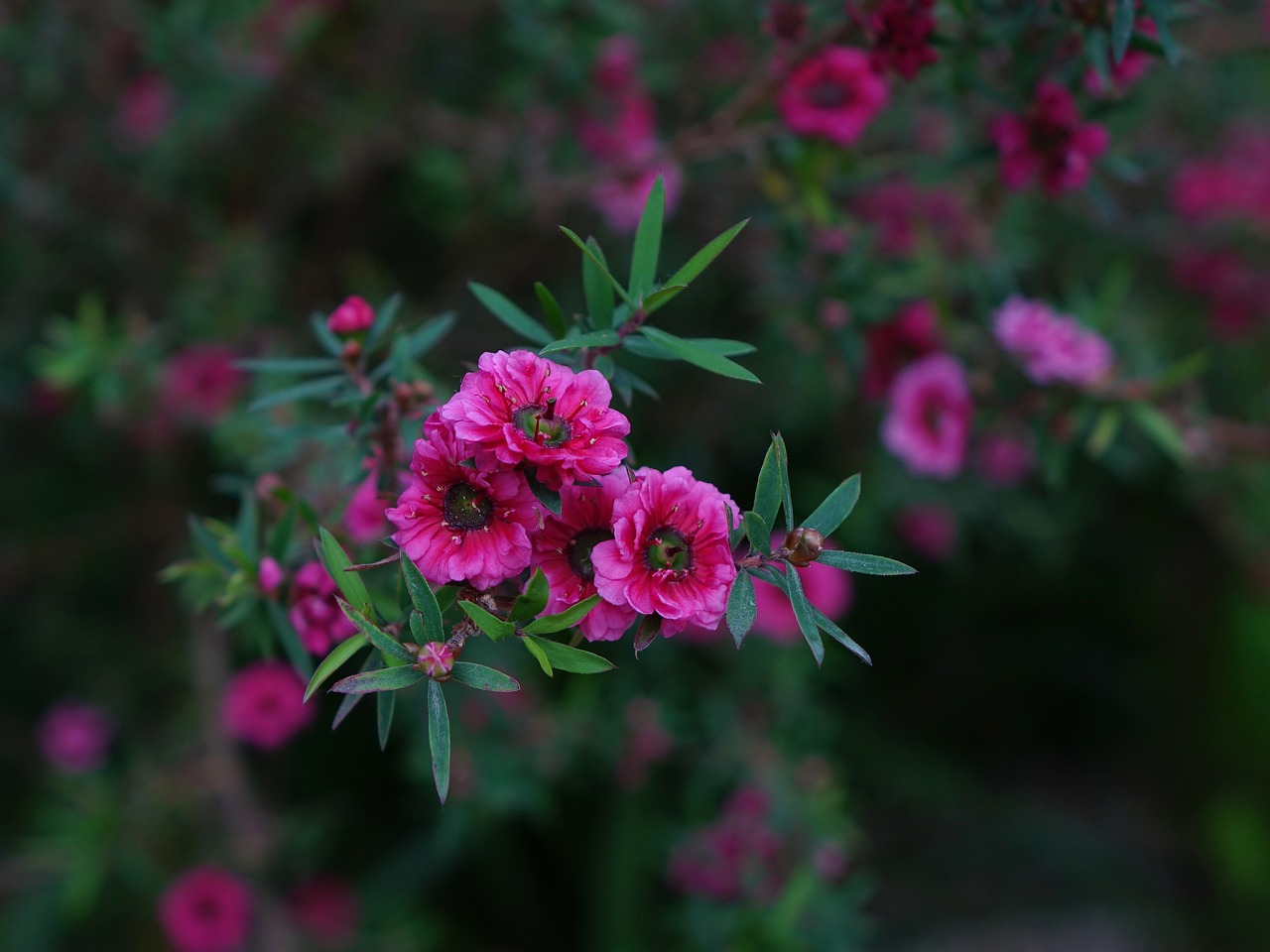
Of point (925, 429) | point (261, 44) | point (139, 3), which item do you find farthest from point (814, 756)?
point (139, 3)

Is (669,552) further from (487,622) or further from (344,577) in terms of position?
(344,577)

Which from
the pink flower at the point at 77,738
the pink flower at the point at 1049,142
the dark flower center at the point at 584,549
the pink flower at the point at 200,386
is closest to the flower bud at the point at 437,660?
the dark flower center at the point at 584,549

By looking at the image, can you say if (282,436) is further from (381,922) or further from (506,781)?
(381,922)

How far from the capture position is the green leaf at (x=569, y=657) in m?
0.66

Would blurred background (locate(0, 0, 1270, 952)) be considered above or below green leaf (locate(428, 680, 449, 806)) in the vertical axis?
below

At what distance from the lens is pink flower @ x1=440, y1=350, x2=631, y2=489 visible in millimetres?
650

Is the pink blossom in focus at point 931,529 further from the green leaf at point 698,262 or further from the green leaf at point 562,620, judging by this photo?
the green leaf at point 562,620

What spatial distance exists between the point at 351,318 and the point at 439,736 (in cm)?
42

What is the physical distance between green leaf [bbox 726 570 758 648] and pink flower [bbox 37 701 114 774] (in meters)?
1.65

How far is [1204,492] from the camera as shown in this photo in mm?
2010

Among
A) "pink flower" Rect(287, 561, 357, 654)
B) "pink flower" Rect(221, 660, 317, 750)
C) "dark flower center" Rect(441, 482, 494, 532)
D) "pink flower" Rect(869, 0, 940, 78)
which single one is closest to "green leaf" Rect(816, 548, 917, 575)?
"dark flower center" Rect(441, 482, 494, 532)

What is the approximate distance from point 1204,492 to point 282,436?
1789 mm

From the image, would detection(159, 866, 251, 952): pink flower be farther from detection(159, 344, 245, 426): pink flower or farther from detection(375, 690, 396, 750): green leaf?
detection(375, 690, 396, 750): green leaf

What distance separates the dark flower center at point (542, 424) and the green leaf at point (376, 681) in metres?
0.18
